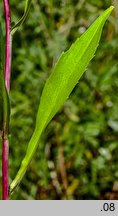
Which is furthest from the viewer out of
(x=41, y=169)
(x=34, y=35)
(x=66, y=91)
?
(x=34, y=35)

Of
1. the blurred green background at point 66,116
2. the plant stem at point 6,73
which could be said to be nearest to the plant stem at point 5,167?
the plant stem at point 6,73

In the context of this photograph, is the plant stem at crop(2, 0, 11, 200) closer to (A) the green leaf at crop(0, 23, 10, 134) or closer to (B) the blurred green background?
(A) the green leaf at crop(0, 23, 10, 134)

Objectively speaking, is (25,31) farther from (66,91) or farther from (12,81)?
(66,91)

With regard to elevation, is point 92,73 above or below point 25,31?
below

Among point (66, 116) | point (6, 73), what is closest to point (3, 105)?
point (6, 73)

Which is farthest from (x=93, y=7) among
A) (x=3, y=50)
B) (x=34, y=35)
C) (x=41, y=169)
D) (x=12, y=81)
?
(x=3, y=50)
